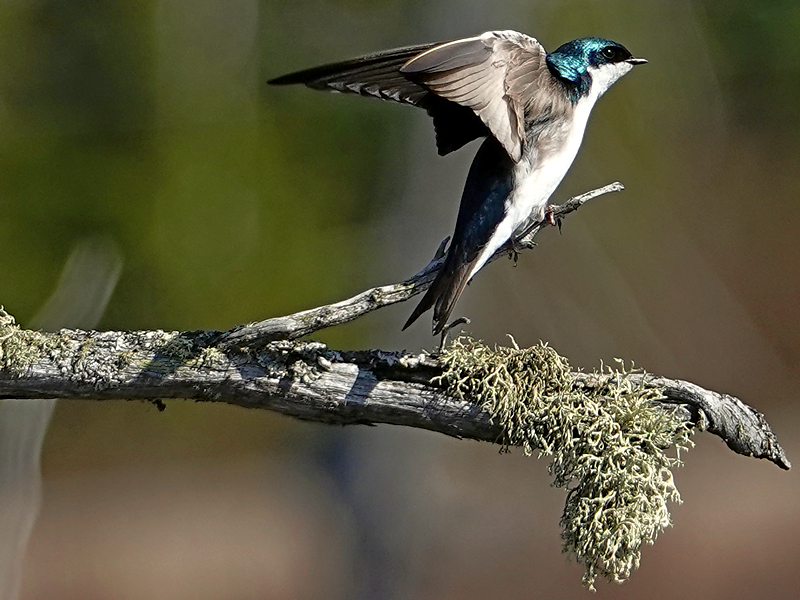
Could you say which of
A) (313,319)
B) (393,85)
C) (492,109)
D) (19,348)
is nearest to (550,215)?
(492,109)

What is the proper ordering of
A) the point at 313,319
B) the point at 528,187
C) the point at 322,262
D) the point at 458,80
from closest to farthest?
1. the point at 313,319
2. the point at 458,80
3. the point at 528,187
4. the point at 322,262


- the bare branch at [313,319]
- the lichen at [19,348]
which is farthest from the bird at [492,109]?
the lichen at [19,348]

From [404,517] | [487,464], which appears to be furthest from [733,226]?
[404,517]

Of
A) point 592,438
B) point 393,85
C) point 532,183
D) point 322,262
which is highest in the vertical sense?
point 393,85

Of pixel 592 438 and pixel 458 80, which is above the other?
pixel 458 80

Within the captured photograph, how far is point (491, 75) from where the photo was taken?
2045mm

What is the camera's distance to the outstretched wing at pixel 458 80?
1896 millimetres

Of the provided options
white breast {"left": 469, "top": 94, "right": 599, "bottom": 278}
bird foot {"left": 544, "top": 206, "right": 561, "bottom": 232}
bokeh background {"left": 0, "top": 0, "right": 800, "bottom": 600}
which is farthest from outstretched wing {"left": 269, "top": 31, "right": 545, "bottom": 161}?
bokeh background {"left": 0, "top": 0, "right": 800, "bottom": 600}

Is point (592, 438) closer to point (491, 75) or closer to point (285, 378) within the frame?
point (285, 378)

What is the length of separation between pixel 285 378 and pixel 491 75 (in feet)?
2.72

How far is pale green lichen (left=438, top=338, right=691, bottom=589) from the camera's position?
181 centimetres

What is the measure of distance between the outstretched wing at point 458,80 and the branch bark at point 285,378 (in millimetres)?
468

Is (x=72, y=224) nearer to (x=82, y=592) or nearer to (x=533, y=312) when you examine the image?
(x=82, y=592)

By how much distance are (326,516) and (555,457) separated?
4.53 metres
